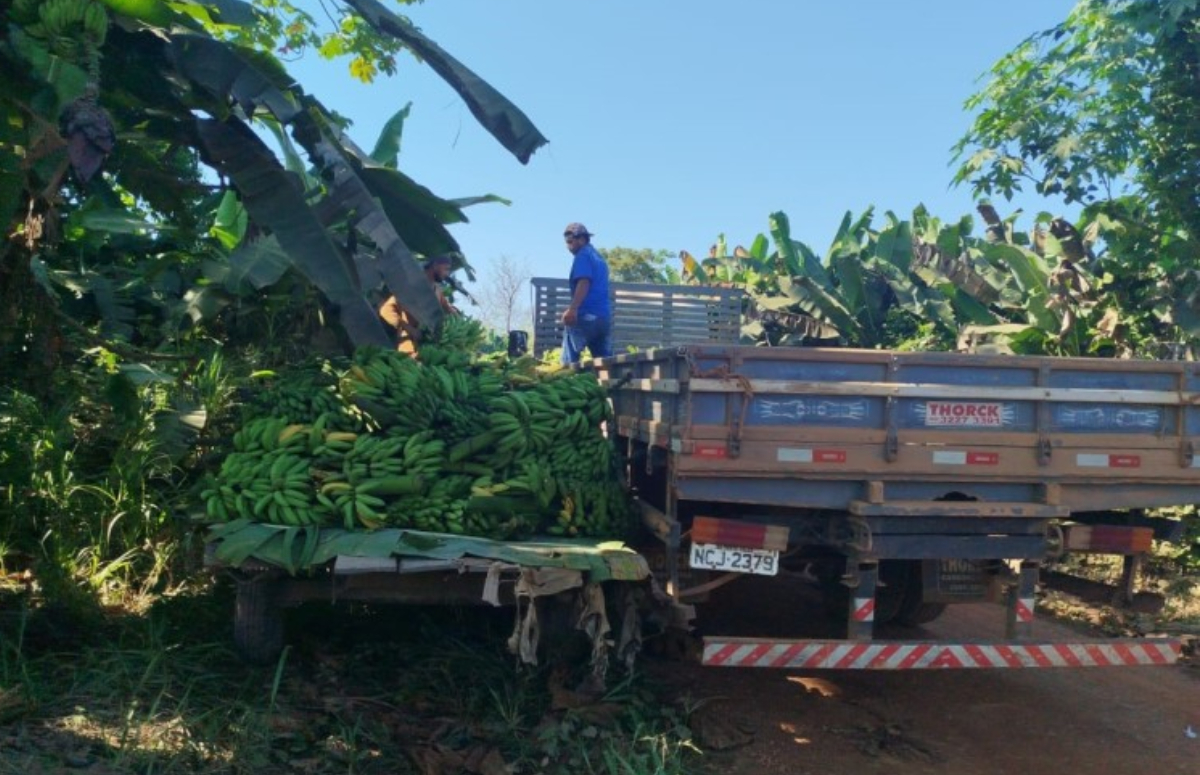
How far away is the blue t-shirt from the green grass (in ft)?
10.3

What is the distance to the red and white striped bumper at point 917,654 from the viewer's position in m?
4.65

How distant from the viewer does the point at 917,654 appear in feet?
15.6

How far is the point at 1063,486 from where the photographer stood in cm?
507

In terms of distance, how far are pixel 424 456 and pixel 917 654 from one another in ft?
8.11

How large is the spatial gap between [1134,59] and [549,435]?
258 inches

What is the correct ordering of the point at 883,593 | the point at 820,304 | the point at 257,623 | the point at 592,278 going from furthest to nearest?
1. the point at 820,304
2. the point at 592,278
3. the point at 883,593
4. the point at 257,623

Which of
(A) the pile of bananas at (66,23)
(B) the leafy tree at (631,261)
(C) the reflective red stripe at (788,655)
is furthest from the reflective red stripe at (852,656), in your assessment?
(B) the leafy tree at (631,261)

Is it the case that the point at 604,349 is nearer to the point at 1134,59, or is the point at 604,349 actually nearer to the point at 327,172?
the point at 327,172

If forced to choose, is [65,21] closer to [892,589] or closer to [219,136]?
[219,136]

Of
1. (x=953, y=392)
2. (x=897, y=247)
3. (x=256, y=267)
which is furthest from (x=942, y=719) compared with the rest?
(x=897, y=247)

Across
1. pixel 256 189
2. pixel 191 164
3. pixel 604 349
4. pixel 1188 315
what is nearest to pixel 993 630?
pixel 604 349

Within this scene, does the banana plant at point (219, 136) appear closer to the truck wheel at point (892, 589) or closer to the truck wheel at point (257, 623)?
the truck wheel at point (257, 623)

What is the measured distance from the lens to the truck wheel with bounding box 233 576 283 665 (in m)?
5.02

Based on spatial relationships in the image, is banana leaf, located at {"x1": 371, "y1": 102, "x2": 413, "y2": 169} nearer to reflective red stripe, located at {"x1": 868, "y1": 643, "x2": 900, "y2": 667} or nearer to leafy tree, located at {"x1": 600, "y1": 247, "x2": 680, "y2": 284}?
reflective red stripe, located at {"x1": 868, "y1": 643, "x2": 900, "y2": 667}
